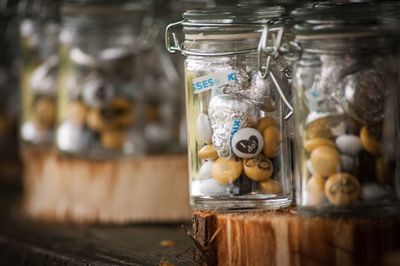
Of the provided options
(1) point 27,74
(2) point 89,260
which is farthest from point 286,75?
(1) point 27,74

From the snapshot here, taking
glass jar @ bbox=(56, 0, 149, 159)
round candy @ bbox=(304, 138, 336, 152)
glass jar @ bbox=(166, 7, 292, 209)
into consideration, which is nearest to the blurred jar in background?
glass jar @ bbox=(56, 0, 149, 159)

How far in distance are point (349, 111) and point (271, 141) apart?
0.12 metres

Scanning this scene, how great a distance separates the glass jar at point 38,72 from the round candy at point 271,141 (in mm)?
1002

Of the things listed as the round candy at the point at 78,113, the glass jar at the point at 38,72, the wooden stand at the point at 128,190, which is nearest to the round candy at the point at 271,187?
the wooden stand at the point at 128,190

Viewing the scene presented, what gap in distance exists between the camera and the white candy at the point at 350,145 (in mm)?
992

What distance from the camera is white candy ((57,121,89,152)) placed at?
1.80 m

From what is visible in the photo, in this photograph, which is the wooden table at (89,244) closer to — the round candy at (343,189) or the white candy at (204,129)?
the white candy at (204,129)

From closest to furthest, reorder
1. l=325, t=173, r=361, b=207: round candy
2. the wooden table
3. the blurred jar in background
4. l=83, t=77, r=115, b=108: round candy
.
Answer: l=325, t=173, r=361, b=207: round candy → the wooden table → l=83, t=77, r=115, b=108: round candy → the blurred jar in background

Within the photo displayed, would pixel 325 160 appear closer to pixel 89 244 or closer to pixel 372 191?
pixel 372 191

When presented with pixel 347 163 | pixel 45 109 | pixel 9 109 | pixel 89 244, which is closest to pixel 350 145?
pixel 347 163

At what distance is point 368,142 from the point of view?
3.26 ft

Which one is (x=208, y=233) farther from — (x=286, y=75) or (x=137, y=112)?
(x=137, y=112)

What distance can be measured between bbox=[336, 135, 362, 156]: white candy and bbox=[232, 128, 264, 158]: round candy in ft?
0.37

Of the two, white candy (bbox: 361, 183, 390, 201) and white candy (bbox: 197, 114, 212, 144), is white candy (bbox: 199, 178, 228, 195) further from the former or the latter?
white candy (bbox: 361, 183, 390, 201)
